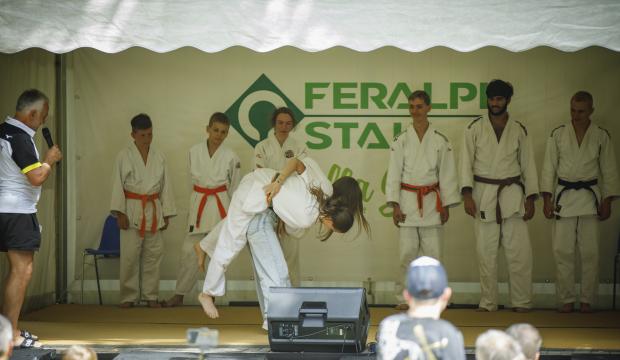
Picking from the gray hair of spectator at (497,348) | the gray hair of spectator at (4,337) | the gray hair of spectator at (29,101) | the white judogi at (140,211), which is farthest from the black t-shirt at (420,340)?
the white judogi at (140,211)

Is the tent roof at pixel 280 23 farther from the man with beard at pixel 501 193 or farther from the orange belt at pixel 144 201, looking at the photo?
the orange belt at pixel 144 201

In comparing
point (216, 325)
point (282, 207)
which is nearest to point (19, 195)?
point (282, 207)

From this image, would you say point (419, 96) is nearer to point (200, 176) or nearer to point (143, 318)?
point (200, 176)

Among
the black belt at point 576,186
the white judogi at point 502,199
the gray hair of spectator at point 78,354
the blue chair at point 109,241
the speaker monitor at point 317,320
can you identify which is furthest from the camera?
the blue chair at point 109,241

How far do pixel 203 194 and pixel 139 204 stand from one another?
0.52m

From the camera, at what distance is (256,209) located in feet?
20.1

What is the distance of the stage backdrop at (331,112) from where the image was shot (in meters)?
7.91

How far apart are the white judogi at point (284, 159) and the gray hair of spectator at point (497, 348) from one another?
4335mm

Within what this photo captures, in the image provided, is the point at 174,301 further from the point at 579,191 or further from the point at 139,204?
the point at 579,191

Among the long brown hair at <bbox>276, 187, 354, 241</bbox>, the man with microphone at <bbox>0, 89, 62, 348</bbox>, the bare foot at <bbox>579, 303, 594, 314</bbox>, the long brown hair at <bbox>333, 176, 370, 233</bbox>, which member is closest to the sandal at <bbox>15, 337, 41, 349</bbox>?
the man with microphone at <bbox>0, 89, 62, 348</bbox>

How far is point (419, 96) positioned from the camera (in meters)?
7.69

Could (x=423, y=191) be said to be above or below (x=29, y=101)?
A: below

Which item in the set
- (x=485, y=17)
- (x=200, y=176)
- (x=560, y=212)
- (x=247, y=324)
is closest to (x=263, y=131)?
(x=200, y=176)

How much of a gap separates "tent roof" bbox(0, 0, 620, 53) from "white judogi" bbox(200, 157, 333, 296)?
3.13ft
